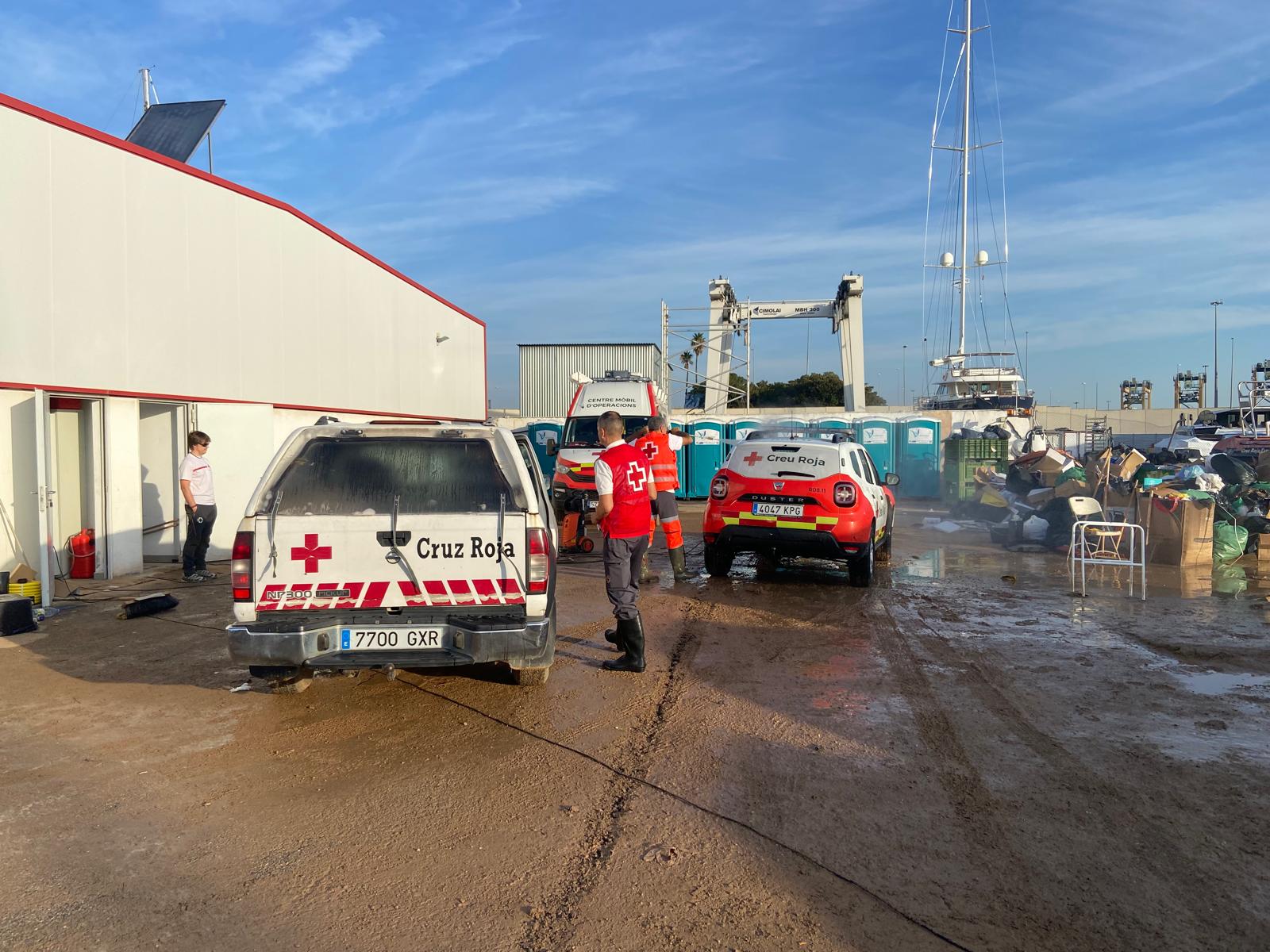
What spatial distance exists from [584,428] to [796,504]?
729 cm

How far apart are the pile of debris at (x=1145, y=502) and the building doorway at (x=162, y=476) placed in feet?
37.6

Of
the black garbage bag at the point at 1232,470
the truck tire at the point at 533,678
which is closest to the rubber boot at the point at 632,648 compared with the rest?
the truck tire at the point at 533,678

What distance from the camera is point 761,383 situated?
6562cm

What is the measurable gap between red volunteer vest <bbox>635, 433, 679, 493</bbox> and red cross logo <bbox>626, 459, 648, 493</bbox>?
8.40 feet

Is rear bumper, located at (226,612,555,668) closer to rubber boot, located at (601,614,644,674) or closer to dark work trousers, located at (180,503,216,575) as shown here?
rubber boot, located at (601,614,644,674)

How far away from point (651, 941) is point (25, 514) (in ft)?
29.0

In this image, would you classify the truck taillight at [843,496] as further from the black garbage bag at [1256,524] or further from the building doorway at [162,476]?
the building doorway at [162,476]

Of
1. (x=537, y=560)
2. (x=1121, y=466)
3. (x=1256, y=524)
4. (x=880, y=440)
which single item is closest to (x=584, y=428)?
(x=880, y=440)

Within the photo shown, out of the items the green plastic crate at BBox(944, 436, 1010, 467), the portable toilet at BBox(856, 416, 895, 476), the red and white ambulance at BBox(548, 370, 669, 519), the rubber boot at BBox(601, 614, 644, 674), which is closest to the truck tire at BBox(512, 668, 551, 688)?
the rubber boot at BBox(601, 614, 644, 674)

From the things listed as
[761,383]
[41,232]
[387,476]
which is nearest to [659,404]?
[41,232]

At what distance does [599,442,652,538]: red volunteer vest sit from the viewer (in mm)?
6301

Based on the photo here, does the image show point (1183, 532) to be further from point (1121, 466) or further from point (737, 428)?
point (737, 428)

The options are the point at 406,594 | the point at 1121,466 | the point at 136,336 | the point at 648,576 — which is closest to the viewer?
the point at 406,594

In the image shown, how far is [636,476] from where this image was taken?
636cm
